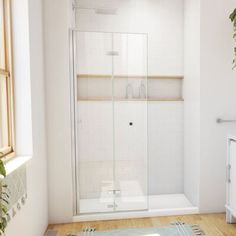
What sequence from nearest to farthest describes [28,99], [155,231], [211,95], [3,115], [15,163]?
1. [15,163]
2. [3,115]
3. [28,99]
4. [155,231]
5. [211,95]

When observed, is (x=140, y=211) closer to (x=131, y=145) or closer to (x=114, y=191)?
(x=114, y=191)

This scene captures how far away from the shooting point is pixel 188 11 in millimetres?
2949

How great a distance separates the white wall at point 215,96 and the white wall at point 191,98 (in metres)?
0.07

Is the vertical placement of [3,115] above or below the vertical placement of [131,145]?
above

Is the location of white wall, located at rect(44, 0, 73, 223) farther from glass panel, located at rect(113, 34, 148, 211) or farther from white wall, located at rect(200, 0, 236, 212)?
white wall, located at rect(200, 0, 236, 212)

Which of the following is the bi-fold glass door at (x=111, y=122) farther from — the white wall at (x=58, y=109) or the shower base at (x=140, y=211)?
the white wall at (x=58, y=109)

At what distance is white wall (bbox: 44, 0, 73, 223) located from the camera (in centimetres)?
243

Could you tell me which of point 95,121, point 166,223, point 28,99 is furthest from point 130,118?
point 28,99

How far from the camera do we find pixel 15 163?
5.40ft

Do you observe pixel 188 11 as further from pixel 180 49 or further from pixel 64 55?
pixel 64 55

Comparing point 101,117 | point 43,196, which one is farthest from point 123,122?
point 43,196

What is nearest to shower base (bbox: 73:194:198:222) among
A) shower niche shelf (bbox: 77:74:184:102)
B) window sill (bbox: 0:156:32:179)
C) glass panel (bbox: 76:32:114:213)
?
glass panel (bbox: 76:32:114:213)

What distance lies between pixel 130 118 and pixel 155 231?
1232 millimetres

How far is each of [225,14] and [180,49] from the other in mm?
676
